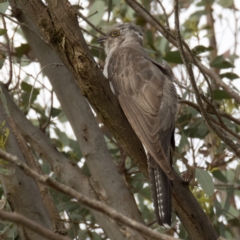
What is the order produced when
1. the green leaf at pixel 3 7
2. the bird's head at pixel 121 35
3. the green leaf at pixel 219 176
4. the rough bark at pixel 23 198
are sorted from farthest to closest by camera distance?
1. the bird's head at pixel 121 35
2. the green leaf at pixel 219 176
3. the green leaf at pixel 3 7
4. the rough bark at pixel 23 198

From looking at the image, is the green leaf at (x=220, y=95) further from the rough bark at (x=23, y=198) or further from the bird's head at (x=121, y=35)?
the rough bark at (x=23, y=198)

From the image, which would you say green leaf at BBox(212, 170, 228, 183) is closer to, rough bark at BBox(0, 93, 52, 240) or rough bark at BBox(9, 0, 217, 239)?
rough bark at BBox(9, 0, 217, 239)

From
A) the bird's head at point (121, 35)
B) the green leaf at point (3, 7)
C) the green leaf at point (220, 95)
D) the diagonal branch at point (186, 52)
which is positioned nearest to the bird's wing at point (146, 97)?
the diagonal branch at point (186, 52)

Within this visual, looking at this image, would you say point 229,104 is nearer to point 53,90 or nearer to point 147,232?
point 53,90

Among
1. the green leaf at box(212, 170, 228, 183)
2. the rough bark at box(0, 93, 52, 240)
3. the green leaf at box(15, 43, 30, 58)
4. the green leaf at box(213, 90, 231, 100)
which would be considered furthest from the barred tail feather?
the green leaf at box(15, 43, 30, 58)

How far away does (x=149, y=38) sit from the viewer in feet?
17.4

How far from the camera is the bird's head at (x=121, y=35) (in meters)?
5.64

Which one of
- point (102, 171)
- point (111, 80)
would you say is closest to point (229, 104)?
point (111, 80)

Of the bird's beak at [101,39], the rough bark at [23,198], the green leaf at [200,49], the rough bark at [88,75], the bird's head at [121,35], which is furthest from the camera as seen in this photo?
the bird's head at [121,35]

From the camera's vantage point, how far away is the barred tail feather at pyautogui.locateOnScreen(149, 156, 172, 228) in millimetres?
3408

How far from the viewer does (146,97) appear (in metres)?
4.22

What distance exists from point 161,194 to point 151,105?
91 centimetres

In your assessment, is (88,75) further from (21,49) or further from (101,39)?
(101,39)

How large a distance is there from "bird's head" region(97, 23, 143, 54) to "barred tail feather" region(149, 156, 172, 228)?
2.29 metres
